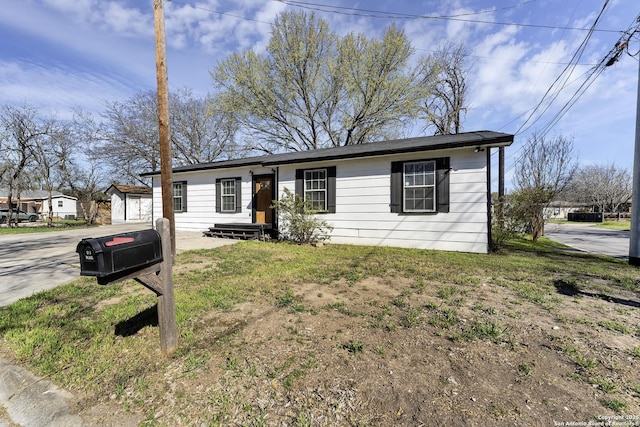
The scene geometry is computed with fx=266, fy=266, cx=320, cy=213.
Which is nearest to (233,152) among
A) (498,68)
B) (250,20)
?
(250,20)

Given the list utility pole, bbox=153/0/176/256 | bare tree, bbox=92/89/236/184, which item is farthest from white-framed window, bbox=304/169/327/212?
bare tree, bbox=92/89/236/184

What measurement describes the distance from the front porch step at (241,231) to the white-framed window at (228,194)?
2.98 ft

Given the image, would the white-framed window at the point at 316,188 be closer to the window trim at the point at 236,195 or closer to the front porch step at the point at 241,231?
the front porch step at the point at 241,231

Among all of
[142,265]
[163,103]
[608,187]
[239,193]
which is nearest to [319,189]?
[239,193]

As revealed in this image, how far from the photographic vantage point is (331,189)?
8219 mm

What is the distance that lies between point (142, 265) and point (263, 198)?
7856mm

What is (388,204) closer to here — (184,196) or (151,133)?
(184,196)

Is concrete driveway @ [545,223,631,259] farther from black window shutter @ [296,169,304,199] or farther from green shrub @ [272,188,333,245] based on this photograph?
black window shutter @ [296,169,304,199]

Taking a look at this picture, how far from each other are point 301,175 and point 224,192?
3574 mm

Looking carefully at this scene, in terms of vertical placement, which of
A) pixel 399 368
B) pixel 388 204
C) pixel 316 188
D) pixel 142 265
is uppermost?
pixel 316 188

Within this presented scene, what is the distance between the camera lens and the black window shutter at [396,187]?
288 inches

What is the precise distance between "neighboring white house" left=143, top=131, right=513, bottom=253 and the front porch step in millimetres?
478

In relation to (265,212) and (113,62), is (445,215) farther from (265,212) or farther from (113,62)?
(113,62)

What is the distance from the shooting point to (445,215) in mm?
6918
